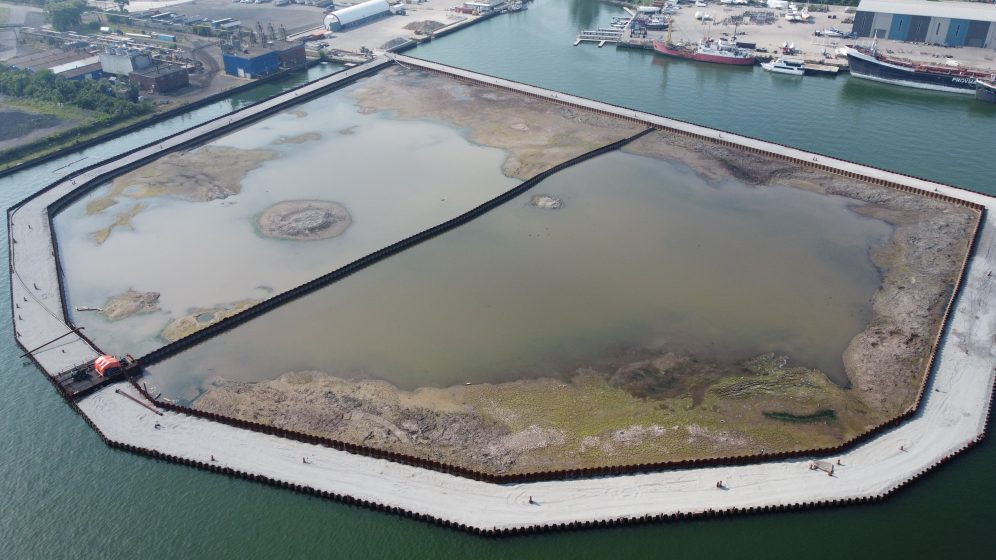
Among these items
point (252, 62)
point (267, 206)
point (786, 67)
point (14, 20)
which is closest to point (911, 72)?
point (786, 67)

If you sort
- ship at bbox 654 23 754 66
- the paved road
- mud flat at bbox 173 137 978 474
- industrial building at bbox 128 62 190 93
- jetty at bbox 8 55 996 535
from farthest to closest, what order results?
the paved road → ship at bbox 654 23 754 66 → industrial building at bbox 128 62 190 93 → mud flat at bbox 173 137 978 474 → jetty at bbox 8 55 996 535

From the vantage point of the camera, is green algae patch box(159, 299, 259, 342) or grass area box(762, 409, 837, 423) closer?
grass area box(762, 409, 837, 423)

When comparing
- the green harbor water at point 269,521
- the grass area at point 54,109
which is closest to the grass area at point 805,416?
the green harbor water at point 269,521

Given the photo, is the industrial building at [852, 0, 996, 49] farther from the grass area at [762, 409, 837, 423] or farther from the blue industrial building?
the blue industrial building

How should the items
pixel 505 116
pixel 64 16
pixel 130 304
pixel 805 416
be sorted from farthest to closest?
pixel 64 16 → pixel 505 116 → pixel 130 304 → pixel 805 416

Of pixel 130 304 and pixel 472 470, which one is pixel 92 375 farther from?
pixel 472 470

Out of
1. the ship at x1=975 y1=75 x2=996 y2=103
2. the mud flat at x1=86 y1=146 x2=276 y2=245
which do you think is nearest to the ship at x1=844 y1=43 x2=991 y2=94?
the ship at x1=975 y1=75 x2=996 y2=103
